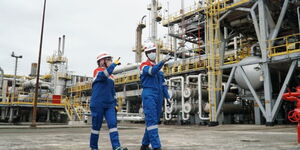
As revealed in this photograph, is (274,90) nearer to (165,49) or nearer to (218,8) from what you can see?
(218,8)

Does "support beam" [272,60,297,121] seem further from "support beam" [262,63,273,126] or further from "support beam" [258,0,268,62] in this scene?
"support beam" [258,0,268,62]

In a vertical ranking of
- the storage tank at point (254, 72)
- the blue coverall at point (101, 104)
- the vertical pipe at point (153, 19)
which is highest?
the vertical pipe at point (153, 19)

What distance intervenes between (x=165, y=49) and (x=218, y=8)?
1564 centimetres

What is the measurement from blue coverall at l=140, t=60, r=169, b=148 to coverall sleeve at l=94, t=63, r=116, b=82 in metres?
0.63

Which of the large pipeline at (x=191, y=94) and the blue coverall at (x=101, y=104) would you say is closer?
the blue coverall at (x=101, y=104)

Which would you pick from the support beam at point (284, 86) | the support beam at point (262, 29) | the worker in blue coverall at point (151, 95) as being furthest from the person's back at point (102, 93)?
the support beam at point (262, 29)

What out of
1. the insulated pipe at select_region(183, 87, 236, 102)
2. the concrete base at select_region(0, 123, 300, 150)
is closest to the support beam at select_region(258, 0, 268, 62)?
the insulated pipe at select_region(183, 87, 236, 102)

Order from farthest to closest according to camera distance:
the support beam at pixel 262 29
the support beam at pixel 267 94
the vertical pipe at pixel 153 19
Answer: the vertical pipe at pixel 153 19, the support beam at pixel 262 29, the support beam at pixel 267 94

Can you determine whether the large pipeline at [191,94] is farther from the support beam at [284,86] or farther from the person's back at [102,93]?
the person's back at [102,93]

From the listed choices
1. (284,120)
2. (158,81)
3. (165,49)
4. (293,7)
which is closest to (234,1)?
(293,7)

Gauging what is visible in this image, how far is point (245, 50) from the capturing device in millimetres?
19266

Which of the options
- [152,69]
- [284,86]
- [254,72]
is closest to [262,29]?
[254,72]

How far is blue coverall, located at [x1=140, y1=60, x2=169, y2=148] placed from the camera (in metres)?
4.15

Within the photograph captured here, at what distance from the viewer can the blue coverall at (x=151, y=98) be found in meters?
4.15
